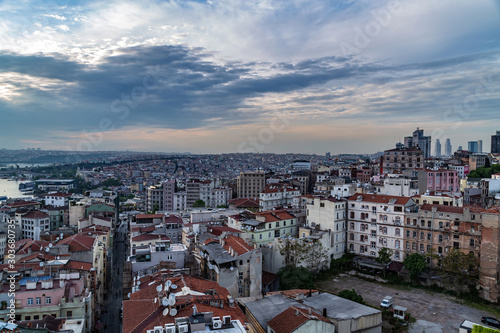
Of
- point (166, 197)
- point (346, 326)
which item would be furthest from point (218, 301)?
point (166, 197)

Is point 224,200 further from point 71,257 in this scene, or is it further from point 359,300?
point 359,300

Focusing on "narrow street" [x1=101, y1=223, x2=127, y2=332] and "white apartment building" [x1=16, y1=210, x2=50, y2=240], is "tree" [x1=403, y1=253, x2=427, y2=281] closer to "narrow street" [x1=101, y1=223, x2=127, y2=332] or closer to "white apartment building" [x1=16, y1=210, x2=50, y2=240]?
"narrow street" [x1=101, y1=223, x2=127, y2=332]

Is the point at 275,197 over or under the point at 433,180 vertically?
under

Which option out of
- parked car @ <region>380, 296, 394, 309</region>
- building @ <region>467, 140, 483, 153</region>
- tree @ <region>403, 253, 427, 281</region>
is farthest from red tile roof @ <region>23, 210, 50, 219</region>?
building @ <region>467, 140, 483, 153</region>

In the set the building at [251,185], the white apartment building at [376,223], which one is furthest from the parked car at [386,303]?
the building at [251,185]

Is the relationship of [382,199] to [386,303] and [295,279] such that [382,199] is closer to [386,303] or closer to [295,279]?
[386,303]

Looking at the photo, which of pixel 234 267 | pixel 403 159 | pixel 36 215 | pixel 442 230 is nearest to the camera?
pixel 234 267

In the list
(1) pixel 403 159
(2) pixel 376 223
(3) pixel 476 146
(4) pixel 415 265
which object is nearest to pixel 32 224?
(2) pixel 376 223
